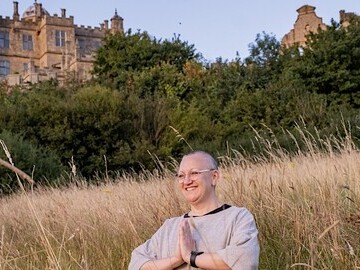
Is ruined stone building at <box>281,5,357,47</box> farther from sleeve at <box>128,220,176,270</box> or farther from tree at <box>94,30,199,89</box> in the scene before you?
sleeve at <box>128,220,176,270</box>

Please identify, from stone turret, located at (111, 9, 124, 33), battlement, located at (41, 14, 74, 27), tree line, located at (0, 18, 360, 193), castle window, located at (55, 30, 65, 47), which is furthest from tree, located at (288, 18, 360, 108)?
stone turret, located at (111, 9, 124, 33)

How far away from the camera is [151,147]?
21.4 metres

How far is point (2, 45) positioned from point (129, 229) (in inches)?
2217

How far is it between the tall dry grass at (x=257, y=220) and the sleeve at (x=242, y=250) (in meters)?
0.27

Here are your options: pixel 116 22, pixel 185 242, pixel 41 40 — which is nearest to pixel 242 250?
pixel 185 242

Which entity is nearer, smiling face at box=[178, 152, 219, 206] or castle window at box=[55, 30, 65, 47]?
smiling face at box=[178, 152, 219, 206]

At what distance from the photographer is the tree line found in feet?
66.6

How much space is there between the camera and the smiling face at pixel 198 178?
9.57 ft

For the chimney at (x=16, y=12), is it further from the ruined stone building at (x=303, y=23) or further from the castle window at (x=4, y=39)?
the ruined stone building at (x=303, y=23)

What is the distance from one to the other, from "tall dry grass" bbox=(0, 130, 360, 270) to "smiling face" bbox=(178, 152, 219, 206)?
0.56 m

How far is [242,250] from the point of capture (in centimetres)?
264

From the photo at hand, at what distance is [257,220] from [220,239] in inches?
57.0

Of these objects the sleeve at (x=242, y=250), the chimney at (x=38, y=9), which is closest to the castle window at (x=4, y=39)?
the chimney at (x=38, y=9)

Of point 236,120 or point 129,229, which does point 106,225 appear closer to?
point 129,229
